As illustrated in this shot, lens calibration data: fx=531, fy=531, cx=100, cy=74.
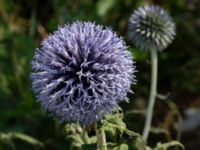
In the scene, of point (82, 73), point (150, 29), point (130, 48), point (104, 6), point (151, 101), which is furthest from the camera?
point (104, 6)

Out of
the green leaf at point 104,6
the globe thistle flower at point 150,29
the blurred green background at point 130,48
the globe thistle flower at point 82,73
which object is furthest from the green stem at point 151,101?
the green leaf at point 104,6

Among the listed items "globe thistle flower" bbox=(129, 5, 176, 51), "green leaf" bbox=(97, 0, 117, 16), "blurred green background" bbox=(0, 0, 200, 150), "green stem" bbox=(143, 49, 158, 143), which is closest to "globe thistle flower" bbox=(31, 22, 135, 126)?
"green stem" bbox=(143, 49, 158, 143)

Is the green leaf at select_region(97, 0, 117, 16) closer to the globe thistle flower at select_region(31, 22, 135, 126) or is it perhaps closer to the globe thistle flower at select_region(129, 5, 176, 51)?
the globe thistle flower at select_region(129, 5, 176, 51)

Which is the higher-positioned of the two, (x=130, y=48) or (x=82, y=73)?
(x=130, y=48)

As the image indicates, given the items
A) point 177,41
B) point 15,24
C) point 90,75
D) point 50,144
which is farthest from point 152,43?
point 15,24

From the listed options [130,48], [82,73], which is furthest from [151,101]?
[130,48]

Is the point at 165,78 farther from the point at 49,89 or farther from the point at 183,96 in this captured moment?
the point at 49,89

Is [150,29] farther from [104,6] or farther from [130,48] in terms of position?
[104,6]
